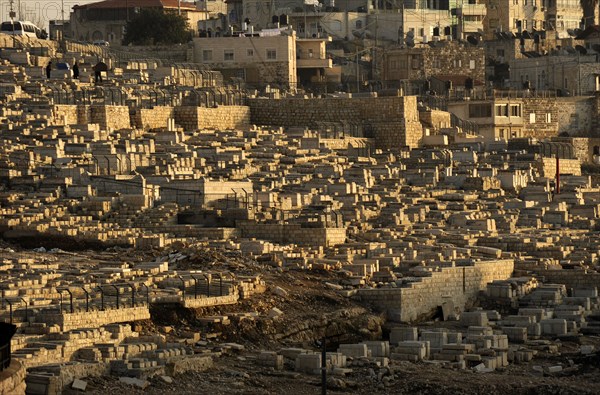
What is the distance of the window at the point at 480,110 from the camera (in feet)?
252

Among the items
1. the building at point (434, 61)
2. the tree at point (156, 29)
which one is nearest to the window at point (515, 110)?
the building at point (434, 61)

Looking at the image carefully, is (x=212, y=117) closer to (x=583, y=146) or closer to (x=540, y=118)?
(x=583, y=146)

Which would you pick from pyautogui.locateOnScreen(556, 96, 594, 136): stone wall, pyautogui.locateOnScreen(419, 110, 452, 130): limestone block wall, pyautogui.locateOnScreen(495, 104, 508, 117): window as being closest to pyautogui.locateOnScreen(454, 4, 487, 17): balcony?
pyautogui.locateOnScreen(556, 96, 594, 136): stone wall

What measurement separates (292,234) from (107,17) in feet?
133

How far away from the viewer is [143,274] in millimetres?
44094

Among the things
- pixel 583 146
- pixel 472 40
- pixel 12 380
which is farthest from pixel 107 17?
pixel 12 380

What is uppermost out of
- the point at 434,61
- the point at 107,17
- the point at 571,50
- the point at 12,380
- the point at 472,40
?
the point at 107,17

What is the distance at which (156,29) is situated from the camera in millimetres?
84688

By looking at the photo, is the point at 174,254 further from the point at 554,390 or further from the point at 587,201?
the point at 587,201

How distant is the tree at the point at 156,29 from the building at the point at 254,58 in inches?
222

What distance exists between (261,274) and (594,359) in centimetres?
688

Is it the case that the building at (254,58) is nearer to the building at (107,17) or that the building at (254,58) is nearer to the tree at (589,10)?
the building at (107,17)

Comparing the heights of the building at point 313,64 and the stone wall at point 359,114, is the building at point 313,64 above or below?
above

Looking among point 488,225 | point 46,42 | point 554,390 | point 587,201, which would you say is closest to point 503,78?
point 46,42
